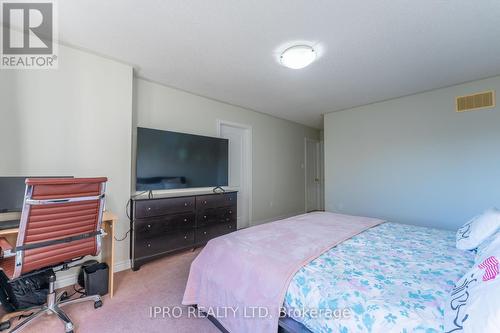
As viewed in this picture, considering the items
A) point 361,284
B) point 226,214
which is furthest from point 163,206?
point 361,284

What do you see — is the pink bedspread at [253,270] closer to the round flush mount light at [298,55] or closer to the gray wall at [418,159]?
the round flush mount light at [298,55]

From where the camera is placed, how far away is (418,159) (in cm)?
340

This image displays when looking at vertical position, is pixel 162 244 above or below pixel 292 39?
below

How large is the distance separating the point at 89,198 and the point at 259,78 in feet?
7.65

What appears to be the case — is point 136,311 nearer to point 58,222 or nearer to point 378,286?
point 58,222

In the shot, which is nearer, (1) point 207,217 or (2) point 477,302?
(2) point 477,302

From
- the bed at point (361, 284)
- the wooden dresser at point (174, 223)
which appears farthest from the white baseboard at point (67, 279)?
the bed at point (361, 284)

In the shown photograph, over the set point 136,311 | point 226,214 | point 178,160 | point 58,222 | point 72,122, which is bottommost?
point 136,311

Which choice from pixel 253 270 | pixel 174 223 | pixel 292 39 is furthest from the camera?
pixel 174 223

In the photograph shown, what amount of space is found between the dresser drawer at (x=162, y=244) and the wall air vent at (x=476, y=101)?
165 inches

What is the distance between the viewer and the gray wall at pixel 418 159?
291 cm

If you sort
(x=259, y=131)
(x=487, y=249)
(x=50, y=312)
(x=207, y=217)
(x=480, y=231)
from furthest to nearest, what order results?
(x=259, y=131) < (x=207, y=217) < (x=50, y=312) < (x=480, y=231) < (x=487, y=249)

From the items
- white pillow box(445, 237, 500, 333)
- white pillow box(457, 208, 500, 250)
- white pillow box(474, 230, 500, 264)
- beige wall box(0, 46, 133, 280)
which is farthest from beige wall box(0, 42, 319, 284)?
Answer: white pillow box(457, 208, 500, 250)

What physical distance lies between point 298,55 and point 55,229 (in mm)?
2507
